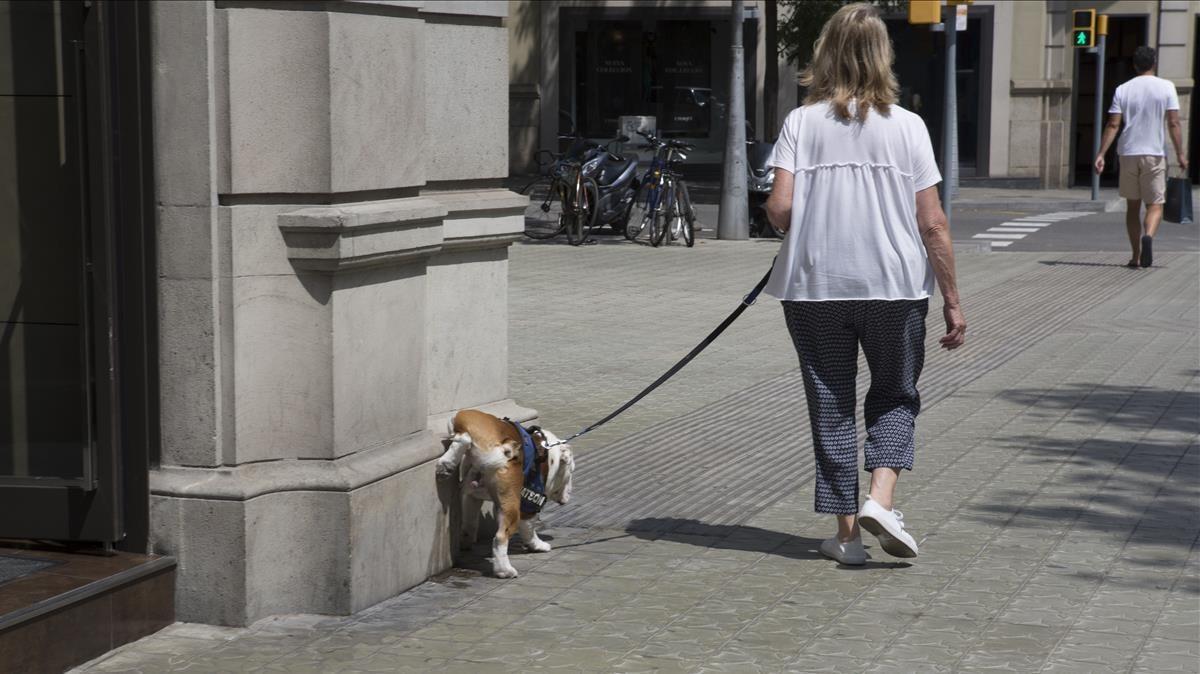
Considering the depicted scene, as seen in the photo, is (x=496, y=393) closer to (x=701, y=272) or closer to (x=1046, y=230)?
(x=701, y=272)

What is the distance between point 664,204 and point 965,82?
1572 cm

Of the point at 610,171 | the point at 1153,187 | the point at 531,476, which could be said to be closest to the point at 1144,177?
the point at 1153,187

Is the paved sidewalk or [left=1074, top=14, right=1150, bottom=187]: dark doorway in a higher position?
[left=1074, top=14, right=1150, bottom=187]: dark doorway

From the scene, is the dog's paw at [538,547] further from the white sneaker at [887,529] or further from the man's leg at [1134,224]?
the man's leg at [1134,224]

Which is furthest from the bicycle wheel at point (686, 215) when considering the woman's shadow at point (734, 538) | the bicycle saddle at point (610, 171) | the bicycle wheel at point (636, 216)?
the woman's shadow at point (734, 538)

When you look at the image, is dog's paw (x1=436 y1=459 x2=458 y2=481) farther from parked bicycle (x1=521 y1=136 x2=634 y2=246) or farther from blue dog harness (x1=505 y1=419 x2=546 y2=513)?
parked bicycle (x1=521 y1=136 x2=634 y2=246)

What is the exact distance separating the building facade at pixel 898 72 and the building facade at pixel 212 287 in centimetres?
2456

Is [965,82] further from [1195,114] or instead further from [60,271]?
[60,271]

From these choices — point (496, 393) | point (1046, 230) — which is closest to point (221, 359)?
point (496, 393)

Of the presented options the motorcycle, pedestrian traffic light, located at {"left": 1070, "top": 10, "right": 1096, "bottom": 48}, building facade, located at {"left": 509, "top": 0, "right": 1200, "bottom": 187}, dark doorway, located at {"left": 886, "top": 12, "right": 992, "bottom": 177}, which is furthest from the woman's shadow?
dark doorway, located at {"left": 886, "top": 12, "right": 992, "bottom": 177}

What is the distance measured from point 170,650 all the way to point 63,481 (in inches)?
25.9

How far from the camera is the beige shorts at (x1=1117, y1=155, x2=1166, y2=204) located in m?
15.8

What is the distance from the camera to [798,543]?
624cm

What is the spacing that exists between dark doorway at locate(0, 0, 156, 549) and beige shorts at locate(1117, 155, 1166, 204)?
12.6 meters
